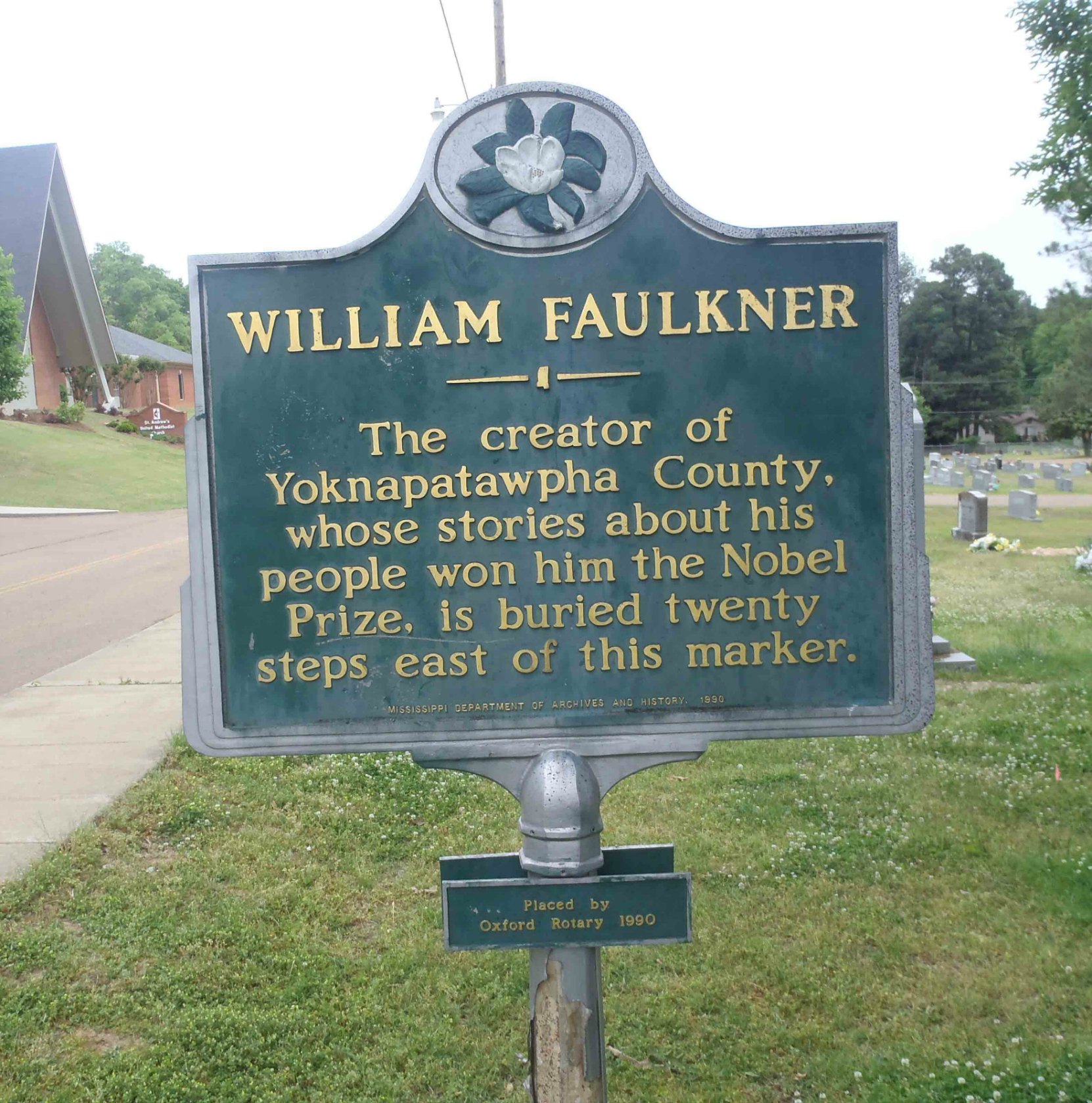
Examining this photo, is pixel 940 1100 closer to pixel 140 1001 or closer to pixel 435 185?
pixel 140 1001

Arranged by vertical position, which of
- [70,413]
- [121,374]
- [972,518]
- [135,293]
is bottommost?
[972,518]

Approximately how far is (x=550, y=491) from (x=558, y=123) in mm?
805

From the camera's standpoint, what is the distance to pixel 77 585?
14.5 m

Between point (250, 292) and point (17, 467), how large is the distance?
3427 centimetres

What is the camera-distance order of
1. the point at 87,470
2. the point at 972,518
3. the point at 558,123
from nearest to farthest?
the point at 558,123 → the point at 972,518 → the point at 87,470

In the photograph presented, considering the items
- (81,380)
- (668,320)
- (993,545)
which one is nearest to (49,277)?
(81,380)

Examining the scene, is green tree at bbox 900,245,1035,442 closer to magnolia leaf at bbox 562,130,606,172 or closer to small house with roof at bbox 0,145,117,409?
small house with roof at bbox 0,145,117,409

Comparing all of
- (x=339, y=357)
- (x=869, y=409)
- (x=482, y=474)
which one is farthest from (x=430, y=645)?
(x=869, y=409)

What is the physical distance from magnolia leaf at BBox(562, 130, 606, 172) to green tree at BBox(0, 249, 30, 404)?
1412 inches

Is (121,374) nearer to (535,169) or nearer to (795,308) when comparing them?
(535,169)

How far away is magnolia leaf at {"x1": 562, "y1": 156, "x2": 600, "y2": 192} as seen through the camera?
2.38 metres

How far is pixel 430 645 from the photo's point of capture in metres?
2.48

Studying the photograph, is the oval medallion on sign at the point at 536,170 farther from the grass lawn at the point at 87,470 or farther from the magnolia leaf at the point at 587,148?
the grass lawn at the point at 87,470

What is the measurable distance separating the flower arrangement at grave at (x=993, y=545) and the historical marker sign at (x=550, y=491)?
50.8 feet
